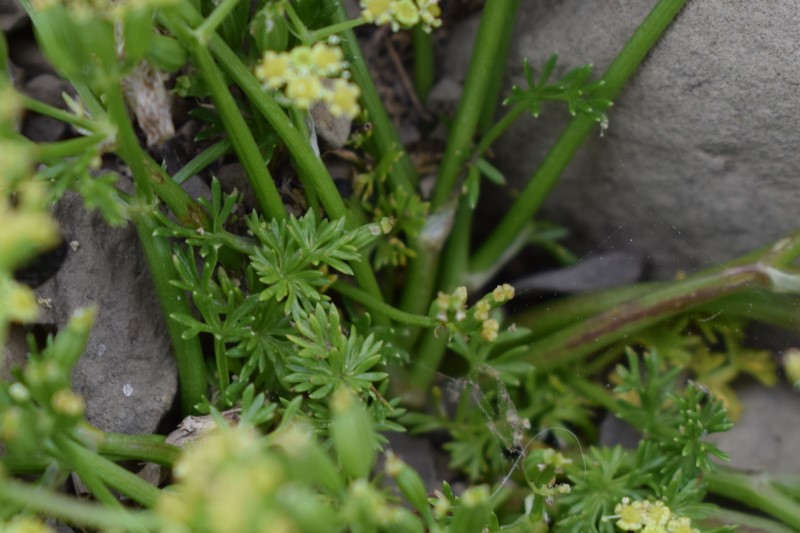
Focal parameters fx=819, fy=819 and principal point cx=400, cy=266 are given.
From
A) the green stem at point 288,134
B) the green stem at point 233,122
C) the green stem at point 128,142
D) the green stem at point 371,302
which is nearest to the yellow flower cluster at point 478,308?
the green stem at point 371,302

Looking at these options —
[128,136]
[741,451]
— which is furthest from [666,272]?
[128,136]

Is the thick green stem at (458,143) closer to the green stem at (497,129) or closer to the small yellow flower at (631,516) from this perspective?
the green stem at (497,129)

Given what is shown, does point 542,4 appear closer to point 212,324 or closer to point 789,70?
point 789,70

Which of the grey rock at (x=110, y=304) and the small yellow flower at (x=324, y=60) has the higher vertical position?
the small yellow flower at (x=324, y=60)

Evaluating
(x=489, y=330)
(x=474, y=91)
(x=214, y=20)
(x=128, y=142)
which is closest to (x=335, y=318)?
(x=489, y=330)

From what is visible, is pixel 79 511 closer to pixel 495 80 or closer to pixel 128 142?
pixel 128 142

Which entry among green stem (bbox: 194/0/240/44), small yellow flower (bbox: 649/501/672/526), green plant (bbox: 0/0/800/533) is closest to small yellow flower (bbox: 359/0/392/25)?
green plant (bbox: 0/0/800/533)
